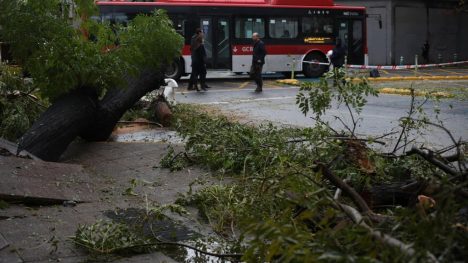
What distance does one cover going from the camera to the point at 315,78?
24375 millimetres

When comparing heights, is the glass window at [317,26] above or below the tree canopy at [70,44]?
above

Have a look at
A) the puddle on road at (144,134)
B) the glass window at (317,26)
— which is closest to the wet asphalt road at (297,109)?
the puddle on road at (144,134)

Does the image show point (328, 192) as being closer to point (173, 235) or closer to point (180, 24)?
point (173, 235)

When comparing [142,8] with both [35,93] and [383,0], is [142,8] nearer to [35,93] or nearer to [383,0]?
[35,93]

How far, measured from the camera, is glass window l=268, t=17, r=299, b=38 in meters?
23.9

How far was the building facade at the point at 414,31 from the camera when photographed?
36.5 metres

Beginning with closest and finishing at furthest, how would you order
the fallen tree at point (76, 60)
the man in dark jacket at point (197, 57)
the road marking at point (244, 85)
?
the fallen tree at point (76, 60)
the man in dark jacket at point (197, 57)
the road marking at point (244, 85)

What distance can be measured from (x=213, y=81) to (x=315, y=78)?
395 centimetres

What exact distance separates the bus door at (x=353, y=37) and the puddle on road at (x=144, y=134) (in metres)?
15.7

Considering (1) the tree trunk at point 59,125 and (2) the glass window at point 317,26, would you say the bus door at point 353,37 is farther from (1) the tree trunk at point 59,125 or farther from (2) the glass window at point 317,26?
(1) the tree trunk at point 59,125

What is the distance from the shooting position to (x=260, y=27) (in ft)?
77.8

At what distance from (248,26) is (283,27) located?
1467mm

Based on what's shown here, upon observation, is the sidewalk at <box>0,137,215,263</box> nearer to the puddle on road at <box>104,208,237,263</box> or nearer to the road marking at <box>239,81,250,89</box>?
the puddle on road at <box>104,208,237,263</box>

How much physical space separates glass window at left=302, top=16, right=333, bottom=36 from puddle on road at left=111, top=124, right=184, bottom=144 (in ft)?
47.3
